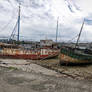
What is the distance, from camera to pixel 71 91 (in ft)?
16.4

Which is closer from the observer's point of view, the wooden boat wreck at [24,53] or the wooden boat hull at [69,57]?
the wooden boat hull at [69,57]

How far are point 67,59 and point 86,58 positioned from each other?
2.93 m

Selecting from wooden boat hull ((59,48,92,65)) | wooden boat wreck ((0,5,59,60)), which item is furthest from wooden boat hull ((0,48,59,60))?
wooden boat hull ((59,48,92,65))

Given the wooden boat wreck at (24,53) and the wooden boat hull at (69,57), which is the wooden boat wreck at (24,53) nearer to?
the wooden boat wreck at (24,53)

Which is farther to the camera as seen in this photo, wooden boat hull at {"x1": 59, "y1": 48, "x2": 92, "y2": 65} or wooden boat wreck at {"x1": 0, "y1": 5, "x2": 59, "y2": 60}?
wooden boat wreck at {"x1": 0, "y1": 5, "x2": 59, "y2": 60}

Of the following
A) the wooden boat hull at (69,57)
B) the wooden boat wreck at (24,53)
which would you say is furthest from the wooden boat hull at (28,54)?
the wooden boat hull at (69,57)

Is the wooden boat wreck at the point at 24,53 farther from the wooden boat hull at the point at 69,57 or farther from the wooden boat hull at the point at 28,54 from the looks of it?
the wooden boat hull at the point at 69,57

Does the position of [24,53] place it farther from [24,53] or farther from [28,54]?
[28,54]

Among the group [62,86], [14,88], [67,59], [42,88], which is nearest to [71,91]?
[62,86]

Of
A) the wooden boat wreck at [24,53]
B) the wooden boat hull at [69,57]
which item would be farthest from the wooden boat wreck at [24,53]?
the wooden boat hull at [69,57]

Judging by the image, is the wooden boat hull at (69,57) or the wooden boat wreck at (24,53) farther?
the wooden boat wreck at (24,53)

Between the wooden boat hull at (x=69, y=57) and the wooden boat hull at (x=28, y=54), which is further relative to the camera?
the wooden boat hull at (x=28, y=54)

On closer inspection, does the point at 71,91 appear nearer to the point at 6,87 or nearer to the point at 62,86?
the point at 62,86

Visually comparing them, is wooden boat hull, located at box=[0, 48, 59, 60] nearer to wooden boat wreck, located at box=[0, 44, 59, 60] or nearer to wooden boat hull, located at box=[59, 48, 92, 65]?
wooden boat wreck, located at box=[0, 44, 59, 60]
